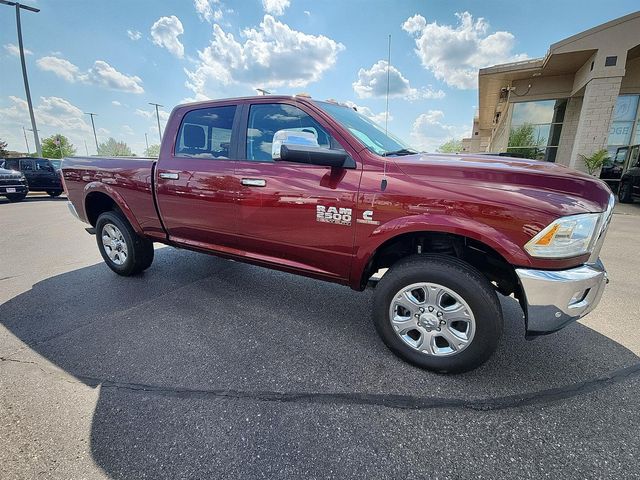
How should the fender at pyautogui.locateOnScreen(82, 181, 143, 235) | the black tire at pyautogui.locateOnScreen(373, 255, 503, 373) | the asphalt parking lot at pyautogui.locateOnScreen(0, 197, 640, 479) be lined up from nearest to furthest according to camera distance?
1. the asphalt parking lot at pyautogui.locateOnScreen(0, 197, 640, 479)
2. the black tire at pyautogui.locateOnScreen(373, 255, 503, 373)
3. the fender at pyautogui.locateOnScreen(82, 181, 143, 235)

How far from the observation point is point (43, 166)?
14.3 meters

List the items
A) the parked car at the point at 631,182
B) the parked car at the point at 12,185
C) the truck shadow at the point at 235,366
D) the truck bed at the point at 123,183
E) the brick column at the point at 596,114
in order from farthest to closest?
the parked car at the point at 12,185, the brick column at the point at 596,114, the parked car at the point at 631,182, the truck bed at the point at 123,183, the truck shadow at the point at 235,366

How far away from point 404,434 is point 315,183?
176cm

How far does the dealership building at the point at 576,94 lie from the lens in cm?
1152

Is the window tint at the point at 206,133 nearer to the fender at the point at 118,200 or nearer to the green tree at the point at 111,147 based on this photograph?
the fender at the point at 118,200

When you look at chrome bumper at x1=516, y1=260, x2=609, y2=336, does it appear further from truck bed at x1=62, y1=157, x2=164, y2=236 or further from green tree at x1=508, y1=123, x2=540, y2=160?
green tree at x1=508, y1=123, x2=540, y2=160

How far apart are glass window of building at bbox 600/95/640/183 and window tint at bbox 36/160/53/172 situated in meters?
23.5

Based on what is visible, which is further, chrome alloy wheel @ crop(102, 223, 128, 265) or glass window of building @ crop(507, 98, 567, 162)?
glass window of building @ crop(507, 98, 567, 162)

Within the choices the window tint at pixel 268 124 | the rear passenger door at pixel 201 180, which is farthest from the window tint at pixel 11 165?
the window tint at pixel 268 124

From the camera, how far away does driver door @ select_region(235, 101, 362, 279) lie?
2498mm

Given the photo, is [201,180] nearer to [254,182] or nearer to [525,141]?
[254,182]

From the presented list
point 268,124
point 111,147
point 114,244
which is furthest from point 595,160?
point 111,147

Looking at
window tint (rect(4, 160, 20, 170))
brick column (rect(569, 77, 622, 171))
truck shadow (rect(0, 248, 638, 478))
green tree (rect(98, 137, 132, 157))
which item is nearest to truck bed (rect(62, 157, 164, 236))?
truck shadow (rect(0, 248, 638, 478))

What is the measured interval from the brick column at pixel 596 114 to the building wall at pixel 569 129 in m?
1.85
